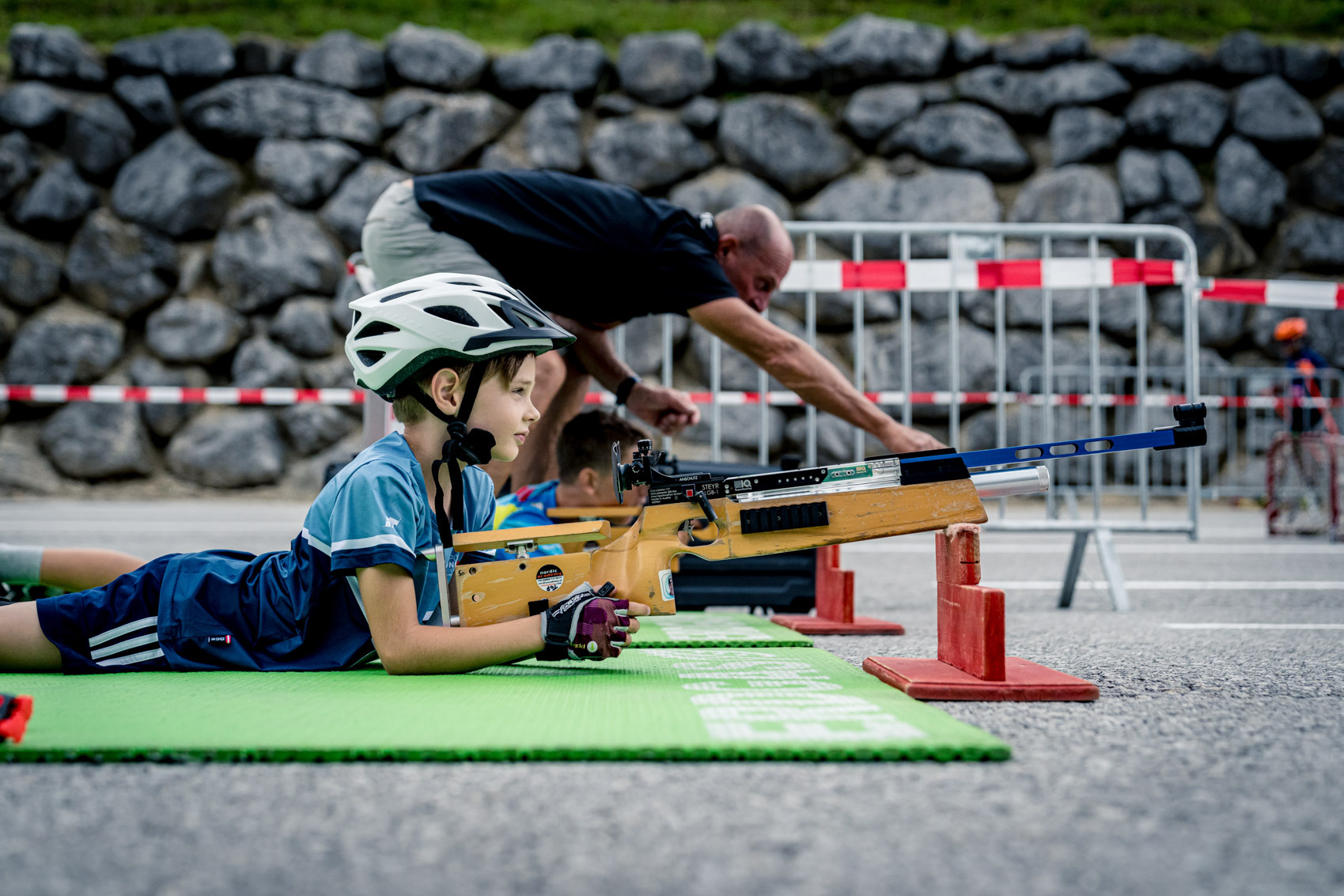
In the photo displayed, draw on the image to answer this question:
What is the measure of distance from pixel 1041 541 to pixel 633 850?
7833mm

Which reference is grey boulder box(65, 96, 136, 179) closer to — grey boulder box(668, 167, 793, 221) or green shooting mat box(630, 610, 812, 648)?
grey boulder box(668, 167, 793, 221)

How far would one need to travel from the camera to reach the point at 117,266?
1372 centimetres

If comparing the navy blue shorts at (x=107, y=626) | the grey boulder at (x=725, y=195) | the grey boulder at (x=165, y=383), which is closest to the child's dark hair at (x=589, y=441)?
the navy blue shorts at (x=107, y=626)

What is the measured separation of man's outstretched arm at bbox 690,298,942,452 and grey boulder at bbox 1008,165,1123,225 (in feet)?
37.8

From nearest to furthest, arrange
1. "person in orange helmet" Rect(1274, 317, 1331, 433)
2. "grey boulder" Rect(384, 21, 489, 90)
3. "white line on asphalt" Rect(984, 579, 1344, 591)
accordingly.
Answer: "white line on asphalt" Rect(984, 579, 1344, 591) < "person in orange helmet" Rect(1274, 317, 1331, 433) < "grey boulder" Rect(384, 21, 489, 90)

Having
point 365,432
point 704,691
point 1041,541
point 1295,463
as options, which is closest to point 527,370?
point 704,691

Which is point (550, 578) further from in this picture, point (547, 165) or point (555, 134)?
point (555, 134)

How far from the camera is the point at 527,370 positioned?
98.4 inches

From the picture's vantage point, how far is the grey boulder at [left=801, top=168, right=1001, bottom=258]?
45.5ft

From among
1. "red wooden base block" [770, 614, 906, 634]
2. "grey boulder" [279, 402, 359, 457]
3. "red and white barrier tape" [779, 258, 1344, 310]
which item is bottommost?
"red wooden base block" [770, 614, 906, 634]

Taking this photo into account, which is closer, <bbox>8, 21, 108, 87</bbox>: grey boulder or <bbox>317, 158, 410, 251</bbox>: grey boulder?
<bbox>317, 158, 410, 251</bbox>: grey boulder

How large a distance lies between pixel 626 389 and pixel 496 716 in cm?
251

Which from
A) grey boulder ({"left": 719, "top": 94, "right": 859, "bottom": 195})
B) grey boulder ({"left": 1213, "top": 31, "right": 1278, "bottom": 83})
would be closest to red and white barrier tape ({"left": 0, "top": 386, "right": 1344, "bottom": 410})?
grey boulder ({"left": 719, "top": 94, "right": 859, "bottom": 195})

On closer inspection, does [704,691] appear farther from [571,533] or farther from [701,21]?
[701,21]
